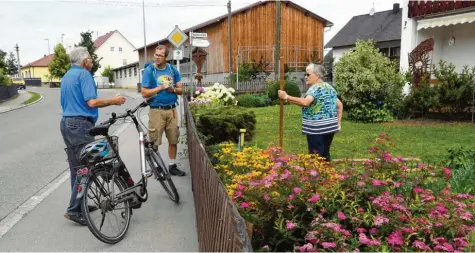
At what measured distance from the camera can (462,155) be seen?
6047 millimetres

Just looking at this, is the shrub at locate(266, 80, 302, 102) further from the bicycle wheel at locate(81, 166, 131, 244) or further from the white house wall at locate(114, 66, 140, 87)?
the white house wall at locate(114, 66, 140, 87)

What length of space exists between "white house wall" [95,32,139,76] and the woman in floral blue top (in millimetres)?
74636

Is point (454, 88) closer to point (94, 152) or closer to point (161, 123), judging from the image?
point (161, 123)

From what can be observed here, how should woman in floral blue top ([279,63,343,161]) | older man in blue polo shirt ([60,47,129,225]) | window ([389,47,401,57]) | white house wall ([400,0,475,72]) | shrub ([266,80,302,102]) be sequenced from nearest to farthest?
older man in blue polo shirt ([60,47,129,225]) → woman in floral blue top ([279,63,343,161]) → white house wall ([400,0,475,72]) → shrub ([266,80,302,102]) → window ([389,47,401,57])

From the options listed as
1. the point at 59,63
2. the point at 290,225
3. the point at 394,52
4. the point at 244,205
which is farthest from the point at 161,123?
the point at 59,63

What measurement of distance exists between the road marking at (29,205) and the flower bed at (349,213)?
2.69m

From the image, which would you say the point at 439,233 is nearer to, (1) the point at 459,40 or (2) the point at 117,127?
(2) the point at 117,127

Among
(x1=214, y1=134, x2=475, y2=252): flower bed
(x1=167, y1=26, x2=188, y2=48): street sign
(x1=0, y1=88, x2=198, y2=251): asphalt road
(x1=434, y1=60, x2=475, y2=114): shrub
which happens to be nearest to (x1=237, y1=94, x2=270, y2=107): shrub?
(x1=167, y1=26, x2=188, y2=48): street sign

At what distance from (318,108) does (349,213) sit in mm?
2352

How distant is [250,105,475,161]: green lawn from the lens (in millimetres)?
7928

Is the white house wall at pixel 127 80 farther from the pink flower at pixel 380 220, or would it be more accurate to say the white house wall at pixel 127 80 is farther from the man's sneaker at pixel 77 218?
the pink flower at pixel 380 220

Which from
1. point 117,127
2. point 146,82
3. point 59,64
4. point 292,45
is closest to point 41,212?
point 146,82

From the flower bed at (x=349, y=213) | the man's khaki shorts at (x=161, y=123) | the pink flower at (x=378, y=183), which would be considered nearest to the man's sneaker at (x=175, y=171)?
the man's khaki shorts at (x=161, y=123)

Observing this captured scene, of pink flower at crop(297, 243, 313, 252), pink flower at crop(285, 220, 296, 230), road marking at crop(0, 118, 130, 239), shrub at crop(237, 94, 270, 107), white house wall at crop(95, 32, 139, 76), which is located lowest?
road marking at crop(0, 118, 130, 239)
